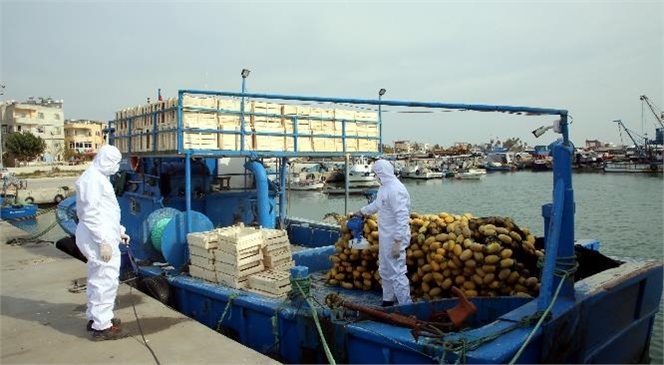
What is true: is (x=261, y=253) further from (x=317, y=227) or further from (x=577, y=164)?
(x=577, y=164)

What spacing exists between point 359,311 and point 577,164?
251 ft

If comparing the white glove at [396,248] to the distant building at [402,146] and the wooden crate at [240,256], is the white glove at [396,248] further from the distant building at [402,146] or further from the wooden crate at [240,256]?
the distant building at [402,146]

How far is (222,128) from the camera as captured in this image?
29.4 feet

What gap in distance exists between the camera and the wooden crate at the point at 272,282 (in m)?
7.05

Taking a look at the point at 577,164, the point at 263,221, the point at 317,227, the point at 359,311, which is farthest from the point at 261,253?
the point at 577,164

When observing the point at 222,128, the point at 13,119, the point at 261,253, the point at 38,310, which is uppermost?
the point at 13,119

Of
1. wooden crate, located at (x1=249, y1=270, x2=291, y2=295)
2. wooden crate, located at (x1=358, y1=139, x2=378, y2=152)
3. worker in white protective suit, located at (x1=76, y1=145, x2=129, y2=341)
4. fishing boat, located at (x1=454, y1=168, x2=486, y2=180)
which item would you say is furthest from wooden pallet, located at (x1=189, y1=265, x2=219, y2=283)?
fishing boat, located at (x1=454, y1=168, x2=486, y2=180)

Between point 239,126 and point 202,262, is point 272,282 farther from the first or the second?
point 239,126

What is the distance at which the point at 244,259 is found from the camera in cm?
741

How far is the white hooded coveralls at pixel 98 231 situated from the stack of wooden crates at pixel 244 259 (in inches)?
80.1

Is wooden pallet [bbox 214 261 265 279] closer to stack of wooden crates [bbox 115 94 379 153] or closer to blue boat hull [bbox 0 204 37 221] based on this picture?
stack of wooden crates [bbox 115 94 379 153]

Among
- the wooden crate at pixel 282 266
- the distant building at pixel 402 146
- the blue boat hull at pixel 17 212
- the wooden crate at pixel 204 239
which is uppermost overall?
the distant building at pixel 402 146

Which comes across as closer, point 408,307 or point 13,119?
point 408,307

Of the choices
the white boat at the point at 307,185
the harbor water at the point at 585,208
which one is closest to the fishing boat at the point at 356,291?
the harbor water at the point at 585,208
